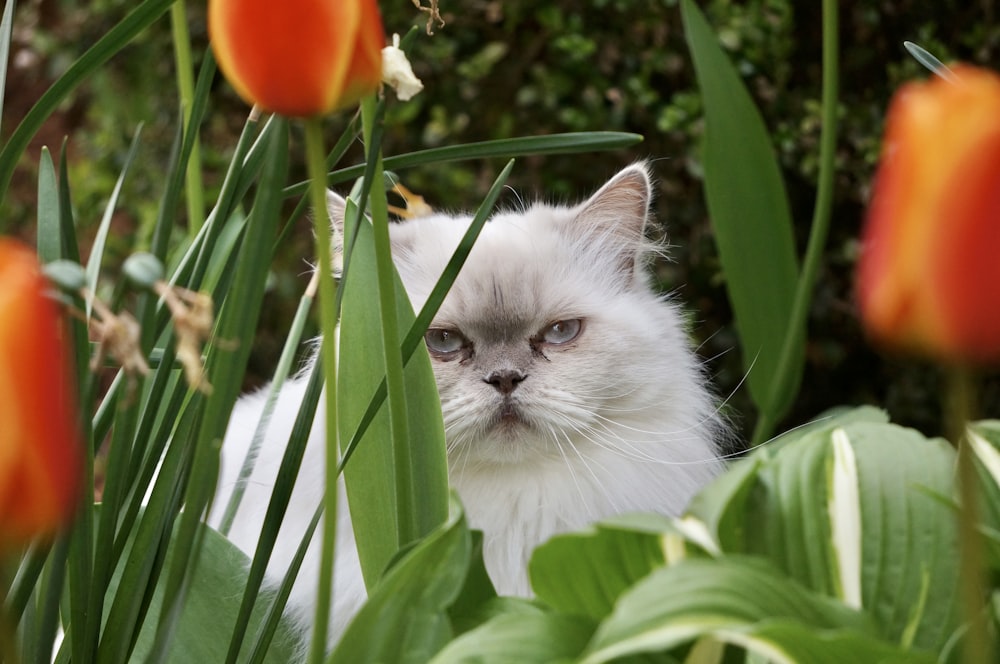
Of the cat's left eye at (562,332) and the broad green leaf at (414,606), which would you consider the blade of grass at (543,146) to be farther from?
the cat's left eye at (562,332)

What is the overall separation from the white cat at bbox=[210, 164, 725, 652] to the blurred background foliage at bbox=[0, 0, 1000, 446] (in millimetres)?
1167

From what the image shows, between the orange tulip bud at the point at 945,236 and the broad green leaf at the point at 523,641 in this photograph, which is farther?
the broad green leaf at the point at 523,641

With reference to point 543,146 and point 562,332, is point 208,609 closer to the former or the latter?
point 543,146

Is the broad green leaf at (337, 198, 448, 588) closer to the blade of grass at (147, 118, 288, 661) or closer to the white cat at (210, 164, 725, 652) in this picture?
the blade of grass at (147, 118, 288, 661)

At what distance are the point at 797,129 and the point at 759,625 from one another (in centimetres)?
224

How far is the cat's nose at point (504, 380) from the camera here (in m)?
1.17

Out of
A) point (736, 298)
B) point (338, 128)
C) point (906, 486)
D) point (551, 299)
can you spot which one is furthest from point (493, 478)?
point (338, 128)

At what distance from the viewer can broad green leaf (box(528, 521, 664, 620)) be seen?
560 millimetres

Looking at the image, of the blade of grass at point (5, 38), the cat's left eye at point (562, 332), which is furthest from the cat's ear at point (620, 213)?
the blade of grass at point (5, 38)

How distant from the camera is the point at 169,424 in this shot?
712 mm

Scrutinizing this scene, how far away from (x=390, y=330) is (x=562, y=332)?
65 cm

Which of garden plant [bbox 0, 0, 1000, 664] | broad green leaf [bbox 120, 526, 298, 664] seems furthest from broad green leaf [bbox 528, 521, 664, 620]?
broad green leaf [bbox 120, 526, 298, 664]

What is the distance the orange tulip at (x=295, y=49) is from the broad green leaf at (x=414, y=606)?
0.21m

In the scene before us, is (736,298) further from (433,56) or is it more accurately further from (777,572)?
(433,56)
